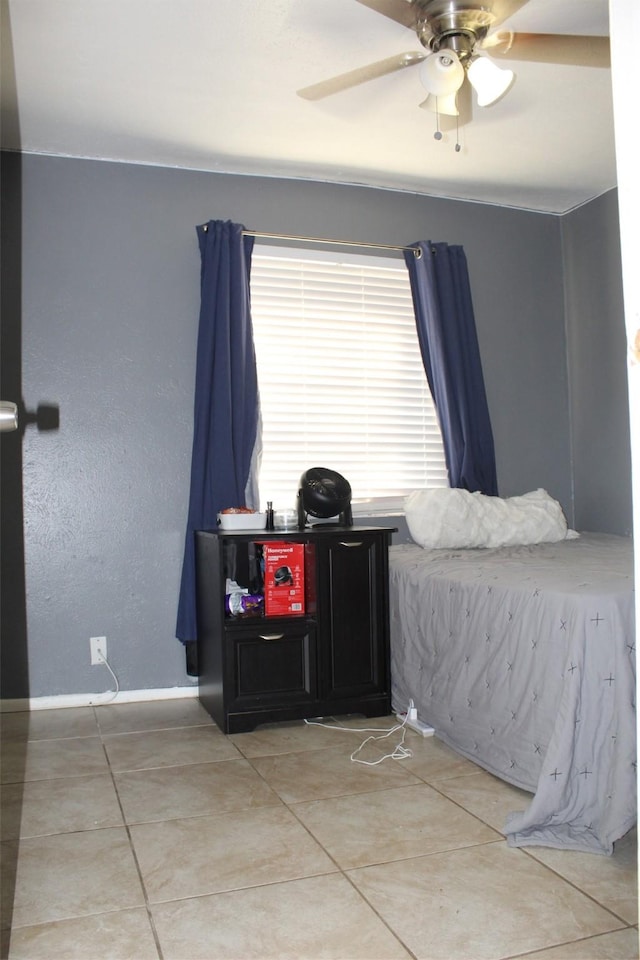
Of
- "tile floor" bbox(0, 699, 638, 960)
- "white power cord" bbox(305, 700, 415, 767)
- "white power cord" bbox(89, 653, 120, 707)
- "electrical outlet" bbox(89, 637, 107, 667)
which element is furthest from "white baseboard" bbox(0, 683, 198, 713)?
"white power cord" bbox(305, 700, 415, 767)

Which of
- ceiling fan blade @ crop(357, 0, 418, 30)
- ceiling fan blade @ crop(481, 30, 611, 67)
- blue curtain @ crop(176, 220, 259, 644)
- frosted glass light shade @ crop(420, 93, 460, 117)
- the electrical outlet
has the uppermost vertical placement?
ceiling fan blade @ crop(357, 0, 418, 30)

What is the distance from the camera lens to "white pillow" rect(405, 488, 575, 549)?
11.5 feet

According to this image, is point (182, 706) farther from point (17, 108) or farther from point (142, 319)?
point (17, 108)

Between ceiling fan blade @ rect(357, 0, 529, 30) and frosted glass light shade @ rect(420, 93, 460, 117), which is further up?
ceiling fan blade @ rect(357, 0, 529, 30)

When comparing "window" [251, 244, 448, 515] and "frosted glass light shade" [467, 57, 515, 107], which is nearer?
"frosted glass light shade" [467, 57, 515, 107]

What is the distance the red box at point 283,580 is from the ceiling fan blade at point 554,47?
1.98 meters

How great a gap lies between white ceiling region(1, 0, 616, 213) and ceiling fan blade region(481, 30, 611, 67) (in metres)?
0.19

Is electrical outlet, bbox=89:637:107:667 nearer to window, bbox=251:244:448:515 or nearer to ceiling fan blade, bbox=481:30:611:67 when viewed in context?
window, bbox=251:244:448:515

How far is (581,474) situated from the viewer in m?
4.50

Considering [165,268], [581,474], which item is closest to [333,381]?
[165,268]

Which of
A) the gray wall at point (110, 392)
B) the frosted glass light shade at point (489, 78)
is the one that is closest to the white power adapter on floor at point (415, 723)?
Answer: the gray wall at point (110, 392)

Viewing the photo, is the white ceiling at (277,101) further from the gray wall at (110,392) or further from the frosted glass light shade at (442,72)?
the frosted glass light shade at (442,72)

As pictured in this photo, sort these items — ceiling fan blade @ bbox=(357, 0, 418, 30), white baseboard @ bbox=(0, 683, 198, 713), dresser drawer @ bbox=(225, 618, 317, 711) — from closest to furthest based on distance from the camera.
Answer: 1. ceiling fan blade @ bbox=(357, 0, 418, 30)
2. dresser drawer @ bbox=(225, 618, 317, 711)
3. white baseboard @ bbox=(0, 683, 198, 713)

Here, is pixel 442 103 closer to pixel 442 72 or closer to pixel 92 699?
pixel 442 72
